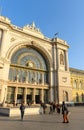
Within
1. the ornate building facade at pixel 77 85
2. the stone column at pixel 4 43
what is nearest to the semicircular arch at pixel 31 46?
the stone column at pixel 4 43

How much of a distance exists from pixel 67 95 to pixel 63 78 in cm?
502

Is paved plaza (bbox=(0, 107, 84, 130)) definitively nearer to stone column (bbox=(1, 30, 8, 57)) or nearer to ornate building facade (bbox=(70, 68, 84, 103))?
stone column (bbox=(1, 30, 8, 57))

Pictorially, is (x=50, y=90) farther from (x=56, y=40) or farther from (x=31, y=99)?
(x=56, y=40)

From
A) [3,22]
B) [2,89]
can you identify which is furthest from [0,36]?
[2,89]

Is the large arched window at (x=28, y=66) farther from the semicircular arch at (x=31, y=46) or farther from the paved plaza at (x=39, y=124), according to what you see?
the paved plaza at (x=39, y=124)

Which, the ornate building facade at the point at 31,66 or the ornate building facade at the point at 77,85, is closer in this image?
the ornate building facade at the point at 31,66

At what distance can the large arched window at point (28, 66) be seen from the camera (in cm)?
3386

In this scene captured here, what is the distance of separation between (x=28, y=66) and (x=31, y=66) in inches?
38.8

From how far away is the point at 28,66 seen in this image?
1411 inches

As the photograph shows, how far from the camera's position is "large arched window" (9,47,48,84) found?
1333 inches

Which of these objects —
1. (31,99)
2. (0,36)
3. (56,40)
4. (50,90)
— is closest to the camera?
(0,36)

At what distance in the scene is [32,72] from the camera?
1455 inches

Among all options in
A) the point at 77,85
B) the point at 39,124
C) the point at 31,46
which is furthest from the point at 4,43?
the point at 77,85

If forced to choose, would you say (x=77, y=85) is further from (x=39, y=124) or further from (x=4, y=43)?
(x=39, y=124)
